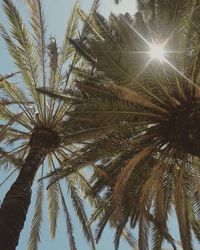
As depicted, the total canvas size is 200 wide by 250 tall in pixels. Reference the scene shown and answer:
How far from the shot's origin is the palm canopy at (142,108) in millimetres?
9492

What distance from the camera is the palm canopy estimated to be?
949 centimetres

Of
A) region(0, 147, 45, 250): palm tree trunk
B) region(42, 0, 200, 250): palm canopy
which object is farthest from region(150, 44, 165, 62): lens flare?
region(0, 147, 45, 250): palm tree trunk

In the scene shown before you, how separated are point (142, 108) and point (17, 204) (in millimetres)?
3007

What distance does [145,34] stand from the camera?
9.90m

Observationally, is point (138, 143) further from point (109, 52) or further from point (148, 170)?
point (109, 52)

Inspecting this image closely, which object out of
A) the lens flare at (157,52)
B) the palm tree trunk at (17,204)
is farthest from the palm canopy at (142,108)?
the palm tree trunk at (17,204)

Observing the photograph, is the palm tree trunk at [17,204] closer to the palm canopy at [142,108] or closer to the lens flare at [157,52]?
the palm canopy at [142,108]

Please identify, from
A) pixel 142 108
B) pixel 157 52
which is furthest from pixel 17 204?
pixel 157 52

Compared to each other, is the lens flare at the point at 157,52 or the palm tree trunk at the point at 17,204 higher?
the lens flare at the point at 157,52

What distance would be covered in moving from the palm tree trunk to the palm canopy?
78 cm

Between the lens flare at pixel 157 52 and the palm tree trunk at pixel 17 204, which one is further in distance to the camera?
the lens flare at pixel 157 52

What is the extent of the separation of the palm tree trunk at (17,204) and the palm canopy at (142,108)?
778 millimetres

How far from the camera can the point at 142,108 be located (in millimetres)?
9820

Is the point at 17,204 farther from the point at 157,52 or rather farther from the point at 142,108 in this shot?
the point at 157,52
